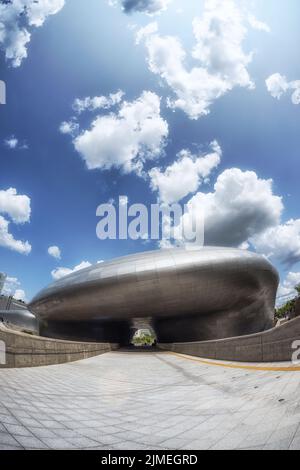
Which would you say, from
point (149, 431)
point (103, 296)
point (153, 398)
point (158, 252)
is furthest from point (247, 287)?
point (149, 431)

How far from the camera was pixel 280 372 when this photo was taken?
501 centimetres

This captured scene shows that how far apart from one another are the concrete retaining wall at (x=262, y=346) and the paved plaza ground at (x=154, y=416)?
1545mm

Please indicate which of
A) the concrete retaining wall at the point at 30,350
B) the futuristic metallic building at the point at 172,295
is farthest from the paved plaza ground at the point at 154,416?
the futuristic metallic building at the point at 172,295

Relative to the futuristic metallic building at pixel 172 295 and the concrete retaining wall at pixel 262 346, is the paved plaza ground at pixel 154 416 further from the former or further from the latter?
the futuristic metallic building at pixel 172 295

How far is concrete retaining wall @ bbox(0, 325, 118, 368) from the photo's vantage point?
6.31 m

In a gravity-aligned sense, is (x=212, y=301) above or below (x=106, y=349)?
above

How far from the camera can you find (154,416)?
3.42 m

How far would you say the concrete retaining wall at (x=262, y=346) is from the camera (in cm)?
611

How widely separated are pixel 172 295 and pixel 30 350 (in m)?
16.8

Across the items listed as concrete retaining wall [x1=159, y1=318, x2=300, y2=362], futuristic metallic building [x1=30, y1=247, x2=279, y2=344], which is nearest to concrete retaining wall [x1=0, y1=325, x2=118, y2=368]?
concrete retaining wall [x1=159, y1=318, x2=300, y2=362]

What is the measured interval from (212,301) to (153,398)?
69.7 feet

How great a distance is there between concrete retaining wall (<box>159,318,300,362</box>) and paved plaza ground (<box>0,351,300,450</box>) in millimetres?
1545
